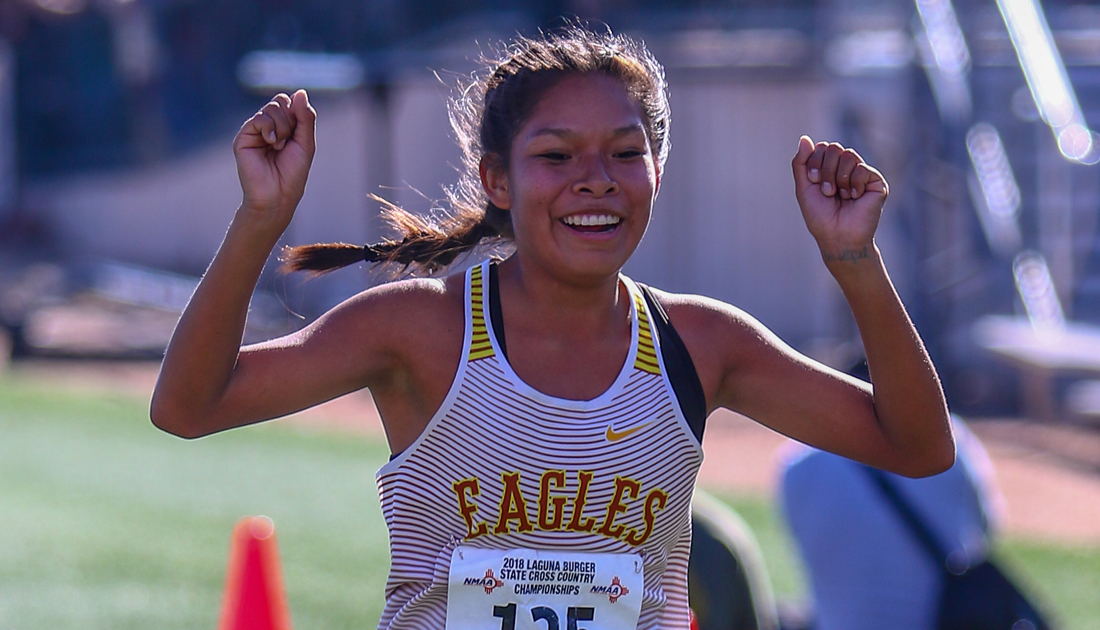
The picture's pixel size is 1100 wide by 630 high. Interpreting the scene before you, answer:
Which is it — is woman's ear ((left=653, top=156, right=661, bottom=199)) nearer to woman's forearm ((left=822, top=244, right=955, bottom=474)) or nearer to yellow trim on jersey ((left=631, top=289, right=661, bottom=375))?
yellow trim on jersey ((left=631, top=289, right=661, bottom=375))

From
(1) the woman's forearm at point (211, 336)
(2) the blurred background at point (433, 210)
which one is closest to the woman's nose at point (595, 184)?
(1) the woman's forearm at point (211, 336)

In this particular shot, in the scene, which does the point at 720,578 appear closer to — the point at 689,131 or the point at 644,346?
the point at 644,346

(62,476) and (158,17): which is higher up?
(158,17)

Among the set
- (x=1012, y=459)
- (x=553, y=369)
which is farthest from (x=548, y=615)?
(x=1012, y=459)

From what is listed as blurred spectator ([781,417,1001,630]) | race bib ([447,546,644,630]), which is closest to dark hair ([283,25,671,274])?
race bib ([447,546,644,630])

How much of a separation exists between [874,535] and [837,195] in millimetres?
1407

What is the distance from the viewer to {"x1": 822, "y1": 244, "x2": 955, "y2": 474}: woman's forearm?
237 centimetres

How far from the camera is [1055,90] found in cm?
1031

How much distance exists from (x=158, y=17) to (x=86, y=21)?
1.59m

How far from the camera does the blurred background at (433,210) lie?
7281 millimetres

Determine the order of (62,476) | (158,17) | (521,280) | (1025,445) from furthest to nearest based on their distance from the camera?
(158,17), (1025,445), (62,476), (521,280)

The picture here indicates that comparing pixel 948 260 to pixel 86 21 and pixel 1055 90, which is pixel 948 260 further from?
pixel 86 21

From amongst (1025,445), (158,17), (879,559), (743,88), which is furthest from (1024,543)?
(158,17)

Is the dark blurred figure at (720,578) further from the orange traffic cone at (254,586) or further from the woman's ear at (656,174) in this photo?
the orange traffic cone at (254,586)
